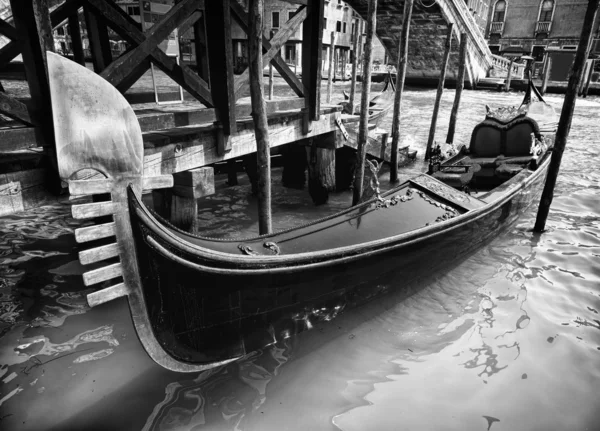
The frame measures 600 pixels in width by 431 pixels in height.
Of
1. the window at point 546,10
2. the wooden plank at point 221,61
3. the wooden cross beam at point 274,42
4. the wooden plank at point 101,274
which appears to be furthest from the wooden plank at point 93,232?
the window at point 546,10

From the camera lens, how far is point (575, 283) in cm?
384

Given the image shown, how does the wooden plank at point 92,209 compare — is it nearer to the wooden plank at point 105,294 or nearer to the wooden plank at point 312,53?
the wooden plank at point 105,294

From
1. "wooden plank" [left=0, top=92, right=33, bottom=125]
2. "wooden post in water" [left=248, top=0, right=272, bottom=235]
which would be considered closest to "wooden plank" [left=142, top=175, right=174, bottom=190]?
"wooden plank" [left=0, top=92, right=33, bottom=125]

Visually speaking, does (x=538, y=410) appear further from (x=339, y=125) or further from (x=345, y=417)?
(x=339, y=125)

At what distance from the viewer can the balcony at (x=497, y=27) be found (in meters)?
25.7

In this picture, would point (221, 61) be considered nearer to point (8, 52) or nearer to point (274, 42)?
point (274, 42)

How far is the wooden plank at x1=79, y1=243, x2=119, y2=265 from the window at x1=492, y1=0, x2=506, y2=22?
3088cm

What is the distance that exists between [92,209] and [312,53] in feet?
10.8

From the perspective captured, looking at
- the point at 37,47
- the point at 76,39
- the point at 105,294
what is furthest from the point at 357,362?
the point at 76,39

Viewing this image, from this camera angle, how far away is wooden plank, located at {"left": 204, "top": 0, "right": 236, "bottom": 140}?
3.02m

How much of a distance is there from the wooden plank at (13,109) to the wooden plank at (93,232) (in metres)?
1.07

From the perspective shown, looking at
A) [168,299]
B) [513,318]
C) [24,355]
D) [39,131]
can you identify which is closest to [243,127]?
[39,131]

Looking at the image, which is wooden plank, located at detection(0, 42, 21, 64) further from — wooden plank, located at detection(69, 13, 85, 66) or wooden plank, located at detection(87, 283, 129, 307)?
wooden plank, located at detection(87, 283, 129, 307)

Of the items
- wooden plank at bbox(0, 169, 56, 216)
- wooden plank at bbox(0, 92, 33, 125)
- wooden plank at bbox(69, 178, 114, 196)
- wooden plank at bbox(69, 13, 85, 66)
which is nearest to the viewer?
wooden plank at bbox(69, 178, 114, 196)
